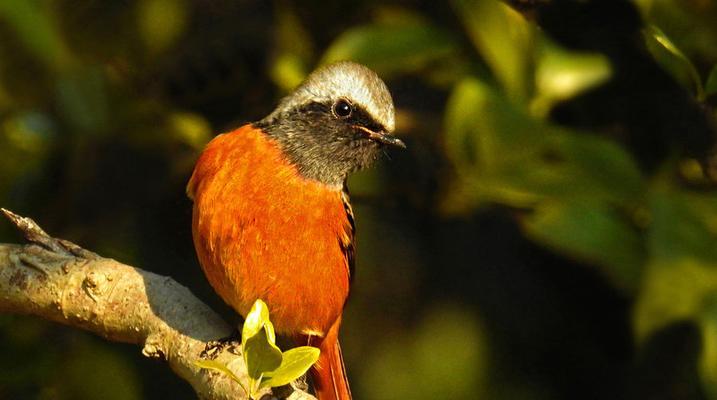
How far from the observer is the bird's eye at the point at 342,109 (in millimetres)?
3678

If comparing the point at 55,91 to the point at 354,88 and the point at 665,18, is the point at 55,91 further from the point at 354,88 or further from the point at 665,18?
the point at 665,18

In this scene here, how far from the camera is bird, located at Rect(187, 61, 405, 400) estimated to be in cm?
332

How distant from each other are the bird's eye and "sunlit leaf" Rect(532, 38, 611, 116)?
1.94ft

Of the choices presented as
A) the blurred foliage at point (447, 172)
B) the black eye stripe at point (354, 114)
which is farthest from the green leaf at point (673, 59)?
the black eye stripe at point (354, 114)

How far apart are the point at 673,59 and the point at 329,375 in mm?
1675

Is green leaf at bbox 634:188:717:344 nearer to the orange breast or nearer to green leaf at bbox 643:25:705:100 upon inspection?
green leaf at bbox 643:25:705:100

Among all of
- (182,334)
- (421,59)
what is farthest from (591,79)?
(182,334)

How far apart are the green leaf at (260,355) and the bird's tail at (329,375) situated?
5.02 feet

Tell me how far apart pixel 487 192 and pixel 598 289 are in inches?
42.1

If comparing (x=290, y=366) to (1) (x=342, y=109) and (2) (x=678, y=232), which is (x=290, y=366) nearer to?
(2) (x=678, y=232)

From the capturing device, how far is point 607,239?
3.34 meters

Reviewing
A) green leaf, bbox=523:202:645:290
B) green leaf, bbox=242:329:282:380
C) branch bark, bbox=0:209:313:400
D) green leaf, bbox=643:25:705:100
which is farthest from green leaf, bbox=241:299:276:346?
green leaf, bbox=523:202:645:290

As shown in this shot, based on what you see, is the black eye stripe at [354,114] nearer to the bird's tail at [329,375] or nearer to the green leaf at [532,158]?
the green leaf at [532,158]

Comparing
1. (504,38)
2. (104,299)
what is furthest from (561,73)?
(104,299)
